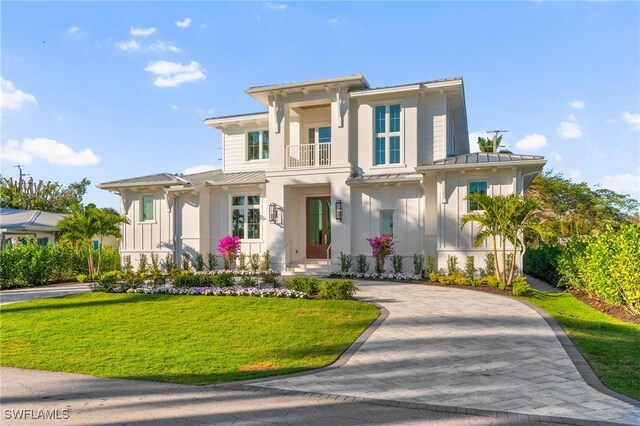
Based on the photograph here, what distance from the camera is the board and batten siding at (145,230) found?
19.6 metres

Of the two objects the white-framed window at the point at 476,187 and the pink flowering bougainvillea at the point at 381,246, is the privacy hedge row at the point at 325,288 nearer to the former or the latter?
the pink flowering bougainvillea at the point at 381,246

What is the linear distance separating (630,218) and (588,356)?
3298cm

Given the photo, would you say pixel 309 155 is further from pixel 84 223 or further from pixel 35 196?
pixel 35 196

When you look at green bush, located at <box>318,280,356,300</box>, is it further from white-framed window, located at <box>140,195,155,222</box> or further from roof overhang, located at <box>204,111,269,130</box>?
white-framed window, located at <box>140,195,155,222</box>

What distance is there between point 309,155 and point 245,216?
3.63 m

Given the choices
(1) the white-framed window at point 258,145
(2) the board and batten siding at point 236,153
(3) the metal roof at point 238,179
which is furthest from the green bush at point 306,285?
(1) the white-framed window at point 258,145

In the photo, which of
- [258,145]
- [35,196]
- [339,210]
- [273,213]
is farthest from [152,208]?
[35,196]

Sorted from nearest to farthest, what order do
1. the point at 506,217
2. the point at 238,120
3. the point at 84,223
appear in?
the point at 506,217 → the point at 84,223 → the point at 238,120

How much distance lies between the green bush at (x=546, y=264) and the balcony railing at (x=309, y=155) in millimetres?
8558

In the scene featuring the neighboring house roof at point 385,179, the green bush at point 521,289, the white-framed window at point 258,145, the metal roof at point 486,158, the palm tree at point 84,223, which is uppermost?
the white-framed window at point 258,145

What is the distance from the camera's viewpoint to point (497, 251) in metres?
15.4

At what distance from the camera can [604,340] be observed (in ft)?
Result: 25.6

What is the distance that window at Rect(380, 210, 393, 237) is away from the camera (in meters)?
17.0

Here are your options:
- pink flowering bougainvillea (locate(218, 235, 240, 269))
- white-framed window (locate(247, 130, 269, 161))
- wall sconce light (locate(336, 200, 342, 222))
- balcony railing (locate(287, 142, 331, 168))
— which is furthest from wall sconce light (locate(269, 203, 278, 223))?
white-framed window (locate(247, 130, 269, 161))
